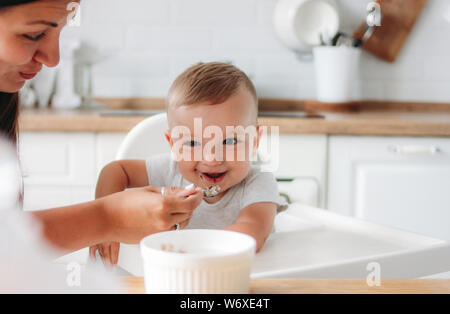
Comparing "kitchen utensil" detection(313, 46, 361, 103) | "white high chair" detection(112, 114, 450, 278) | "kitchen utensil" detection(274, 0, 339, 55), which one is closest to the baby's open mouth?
"white high chair" detection(112, 114, 450, 278)

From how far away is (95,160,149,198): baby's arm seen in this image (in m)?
0.79

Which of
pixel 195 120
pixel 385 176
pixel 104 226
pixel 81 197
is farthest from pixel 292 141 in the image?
pixel 104 226

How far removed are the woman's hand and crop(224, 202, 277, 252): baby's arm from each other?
0.14m

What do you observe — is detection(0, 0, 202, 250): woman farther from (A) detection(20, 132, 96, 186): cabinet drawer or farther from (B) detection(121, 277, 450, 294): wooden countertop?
(A) detection(20, 132, 96, 186): cabinet drawer

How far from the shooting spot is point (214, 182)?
2.37 feet

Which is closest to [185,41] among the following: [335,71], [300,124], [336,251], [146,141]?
[335,71]

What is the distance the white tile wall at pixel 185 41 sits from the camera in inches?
68.5

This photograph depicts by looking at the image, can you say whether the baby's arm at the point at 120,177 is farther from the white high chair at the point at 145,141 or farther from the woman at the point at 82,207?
the woman at the point at 82,207

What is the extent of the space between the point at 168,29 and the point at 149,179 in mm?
1025

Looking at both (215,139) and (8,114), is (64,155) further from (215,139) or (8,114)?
(215,139)

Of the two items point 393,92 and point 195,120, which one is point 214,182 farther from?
point 393,92

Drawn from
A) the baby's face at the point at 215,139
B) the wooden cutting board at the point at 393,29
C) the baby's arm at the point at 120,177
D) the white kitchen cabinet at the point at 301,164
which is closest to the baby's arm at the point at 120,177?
the baby's arm at the point at 120,177

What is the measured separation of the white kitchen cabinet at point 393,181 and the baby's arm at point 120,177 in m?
0.62

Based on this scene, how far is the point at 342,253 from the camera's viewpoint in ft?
1.89
